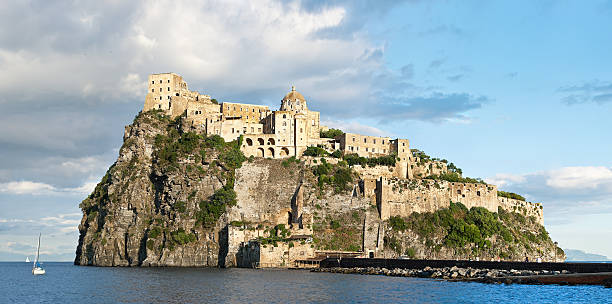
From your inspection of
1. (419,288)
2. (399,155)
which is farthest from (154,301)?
(399,155)

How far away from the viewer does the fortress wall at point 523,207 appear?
106875 millimetres

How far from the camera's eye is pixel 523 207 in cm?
10975

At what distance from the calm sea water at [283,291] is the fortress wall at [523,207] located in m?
46.8

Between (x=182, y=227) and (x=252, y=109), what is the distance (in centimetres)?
3296

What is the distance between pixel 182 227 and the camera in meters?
89.1

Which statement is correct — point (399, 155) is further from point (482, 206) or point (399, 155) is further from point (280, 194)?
point (280, 194)

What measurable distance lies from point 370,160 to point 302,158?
11719mm

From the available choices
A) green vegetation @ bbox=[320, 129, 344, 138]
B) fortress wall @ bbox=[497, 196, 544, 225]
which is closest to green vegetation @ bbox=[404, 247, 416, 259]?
fortress wall @ bbox=[497, 196, 544, 225]

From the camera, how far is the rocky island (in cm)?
8750

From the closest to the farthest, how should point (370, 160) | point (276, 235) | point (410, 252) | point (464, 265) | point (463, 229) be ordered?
point (464, 265), point (276, 235), point (410, 252), point (463, 229), point (370, 160)

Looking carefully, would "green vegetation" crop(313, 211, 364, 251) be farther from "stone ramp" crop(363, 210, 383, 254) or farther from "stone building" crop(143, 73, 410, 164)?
"stone building" crop(143, 73, 410, 164)

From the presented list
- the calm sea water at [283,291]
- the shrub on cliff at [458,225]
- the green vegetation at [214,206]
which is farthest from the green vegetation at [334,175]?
the calm sea water at [283,291]

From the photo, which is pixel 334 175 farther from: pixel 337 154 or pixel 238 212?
pixel 238 212

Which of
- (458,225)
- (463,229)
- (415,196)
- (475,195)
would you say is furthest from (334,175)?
(475,195)
